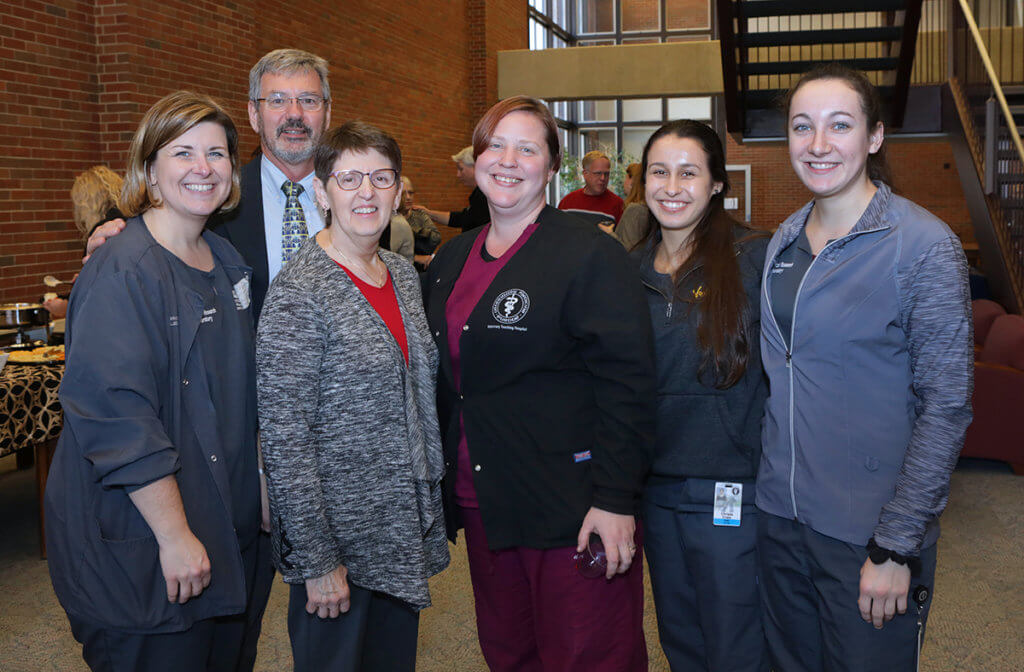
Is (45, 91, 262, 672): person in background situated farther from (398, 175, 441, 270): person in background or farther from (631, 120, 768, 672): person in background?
(398, 175, 441, 270): person in background

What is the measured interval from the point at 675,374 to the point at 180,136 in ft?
4.19

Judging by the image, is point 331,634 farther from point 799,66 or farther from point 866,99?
point 799,66

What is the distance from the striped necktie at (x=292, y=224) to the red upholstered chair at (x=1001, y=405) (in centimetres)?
462

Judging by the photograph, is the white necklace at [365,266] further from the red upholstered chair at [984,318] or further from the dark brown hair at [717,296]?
the red upholstered chair at [984,318]

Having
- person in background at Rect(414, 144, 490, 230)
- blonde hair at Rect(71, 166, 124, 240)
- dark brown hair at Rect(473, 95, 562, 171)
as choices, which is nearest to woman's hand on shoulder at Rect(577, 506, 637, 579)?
dark brown hair at Rect(473, 95, 562, 171)

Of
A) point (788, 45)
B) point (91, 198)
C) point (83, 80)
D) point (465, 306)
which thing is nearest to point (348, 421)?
point (465, 306)

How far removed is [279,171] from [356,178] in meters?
0.66

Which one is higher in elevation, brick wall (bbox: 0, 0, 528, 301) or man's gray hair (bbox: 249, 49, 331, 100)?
brick wall (bbox: 0, 0, 528, 301)

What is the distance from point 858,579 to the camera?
1.83m

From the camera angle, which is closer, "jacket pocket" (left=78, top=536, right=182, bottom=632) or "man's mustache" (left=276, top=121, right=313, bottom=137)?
"jacket pocket" (left=78, top=536, right=182, bottom=632)

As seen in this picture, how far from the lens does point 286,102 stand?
2.58m

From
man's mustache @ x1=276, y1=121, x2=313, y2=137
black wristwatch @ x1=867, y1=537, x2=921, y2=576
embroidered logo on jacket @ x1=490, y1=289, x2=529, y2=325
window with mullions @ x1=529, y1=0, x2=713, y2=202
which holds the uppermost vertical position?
window with mullions @ x1=529, y1=0, x2=713, y2=202

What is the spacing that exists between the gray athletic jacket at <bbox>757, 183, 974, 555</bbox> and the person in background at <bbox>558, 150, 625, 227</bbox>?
16.2 feet

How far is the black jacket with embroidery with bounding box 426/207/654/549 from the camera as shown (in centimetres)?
195
